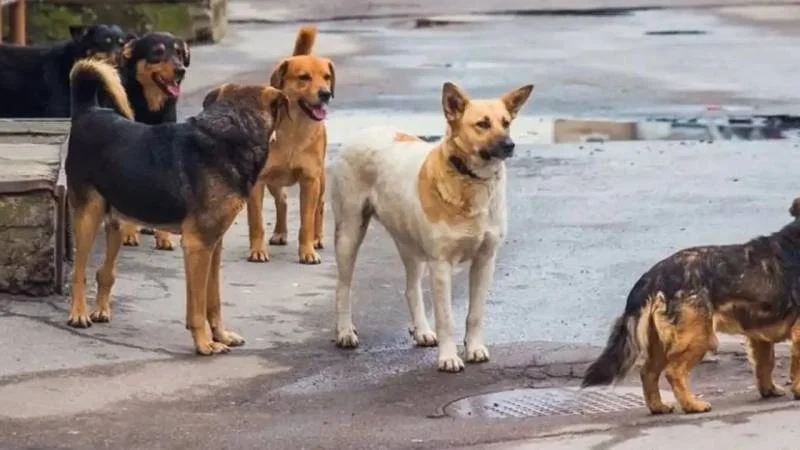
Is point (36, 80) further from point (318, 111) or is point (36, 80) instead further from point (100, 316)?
point (100, 316)

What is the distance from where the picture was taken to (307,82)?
10703 millimetres

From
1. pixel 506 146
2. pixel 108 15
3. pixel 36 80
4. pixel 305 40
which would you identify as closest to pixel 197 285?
pixel 506 146

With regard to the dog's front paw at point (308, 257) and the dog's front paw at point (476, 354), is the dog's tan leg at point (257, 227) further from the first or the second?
the dog's front paw at point (476, 354)

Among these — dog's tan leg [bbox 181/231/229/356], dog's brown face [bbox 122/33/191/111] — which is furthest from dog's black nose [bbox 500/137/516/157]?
dog's brown face [bbox 122/33/191/111]

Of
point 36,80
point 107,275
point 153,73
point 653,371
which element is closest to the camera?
point 653,371

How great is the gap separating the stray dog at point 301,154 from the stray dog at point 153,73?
60 cm

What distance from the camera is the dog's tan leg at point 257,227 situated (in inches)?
432

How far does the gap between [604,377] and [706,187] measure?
19.4 feet

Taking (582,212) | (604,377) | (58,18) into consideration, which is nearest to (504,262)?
(582,212)

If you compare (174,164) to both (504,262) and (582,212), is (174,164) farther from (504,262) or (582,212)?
(582,212)

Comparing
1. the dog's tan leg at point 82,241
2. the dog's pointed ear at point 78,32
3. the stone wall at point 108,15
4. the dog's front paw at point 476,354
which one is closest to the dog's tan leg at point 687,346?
the dog's front paw at point 476,354

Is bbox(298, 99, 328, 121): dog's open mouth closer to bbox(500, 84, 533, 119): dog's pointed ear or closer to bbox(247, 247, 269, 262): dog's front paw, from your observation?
bbox(247, 247, 269, 262): dog's front paw

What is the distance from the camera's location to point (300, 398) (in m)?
8.19

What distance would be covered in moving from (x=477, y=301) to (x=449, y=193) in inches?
23.0
